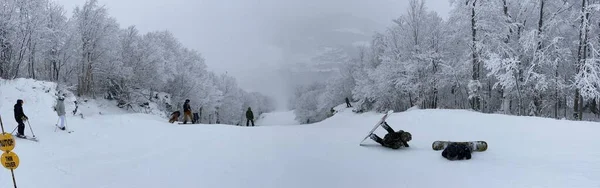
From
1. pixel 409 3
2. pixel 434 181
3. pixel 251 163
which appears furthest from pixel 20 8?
pixel 409 3

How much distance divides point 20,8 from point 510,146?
28693mm

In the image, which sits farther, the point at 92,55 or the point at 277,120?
the point at 277,120

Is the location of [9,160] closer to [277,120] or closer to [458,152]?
[458,152]

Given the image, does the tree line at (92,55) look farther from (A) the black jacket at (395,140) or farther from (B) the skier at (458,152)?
(B) the skier at (458,152)

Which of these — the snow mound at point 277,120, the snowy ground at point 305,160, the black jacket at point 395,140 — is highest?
the black jacket at point 395,140

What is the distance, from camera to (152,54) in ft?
134

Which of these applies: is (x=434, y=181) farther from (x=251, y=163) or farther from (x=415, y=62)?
(x=415, y=62)

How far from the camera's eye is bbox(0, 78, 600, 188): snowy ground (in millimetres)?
7730

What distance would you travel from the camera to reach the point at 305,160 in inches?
396

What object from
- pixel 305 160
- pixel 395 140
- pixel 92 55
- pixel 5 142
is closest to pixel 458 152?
pixel 395 140

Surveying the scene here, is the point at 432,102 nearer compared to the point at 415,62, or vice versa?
the point at 415,62

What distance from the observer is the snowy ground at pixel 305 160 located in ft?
25.4

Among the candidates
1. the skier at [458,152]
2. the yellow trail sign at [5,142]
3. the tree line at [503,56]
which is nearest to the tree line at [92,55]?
the yellow trail sign at [5,142]

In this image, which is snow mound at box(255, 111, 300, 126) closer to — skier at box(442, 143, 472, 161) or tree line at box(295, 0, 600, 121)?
tree line at box(295, 0, 600, 121)
